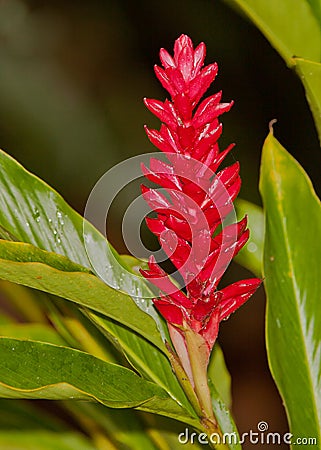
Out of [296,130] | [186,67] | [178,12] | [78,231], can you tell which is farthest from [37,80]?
[186,67]

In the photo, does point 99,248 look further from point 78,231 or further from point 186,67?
point 186,67

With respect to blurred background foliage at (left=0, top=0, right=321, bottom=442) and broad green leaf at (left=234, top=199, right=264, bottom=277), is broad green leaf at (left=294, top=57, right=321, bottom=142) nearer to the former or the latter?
broad green leaf at (left=234, top=199, right=264, bottom=277)

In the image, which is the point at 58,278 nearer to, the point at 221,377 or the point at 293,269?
the point at 293,269

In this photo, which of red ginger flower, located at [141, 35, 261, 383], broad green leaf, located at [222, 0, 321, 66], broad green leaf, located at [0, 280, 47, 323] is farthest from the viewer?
broad green leaf, located at [0, 280, 47, 323]

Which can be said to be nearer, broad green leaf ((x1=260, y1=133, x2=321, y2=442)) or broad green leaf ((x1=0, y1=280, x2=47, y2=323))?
broad green leaf ((x1=260, y1=133, x2=321, y2=442))

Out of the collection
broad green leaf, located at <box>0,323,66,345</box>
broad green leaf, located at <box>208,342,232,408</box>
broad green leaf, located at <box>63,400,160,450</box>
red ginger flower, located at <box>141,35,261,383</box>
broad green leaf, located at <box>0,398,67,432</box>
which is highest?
red ginger flower, located at <box>141,35,261,383</box>

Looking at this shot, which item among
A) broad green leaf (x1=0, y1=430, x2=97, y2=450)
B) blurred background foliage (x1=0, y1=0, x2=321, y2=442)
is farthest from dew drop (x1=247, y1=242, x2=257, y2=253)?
blurred background foliage (x1=0, y1=0, x2=321, y2=442)

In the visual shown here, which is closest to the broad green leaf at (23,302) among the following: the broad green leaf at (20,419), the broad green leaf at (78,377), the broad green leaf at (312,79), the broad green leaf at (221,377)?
the broad green leaf at (20,419)
